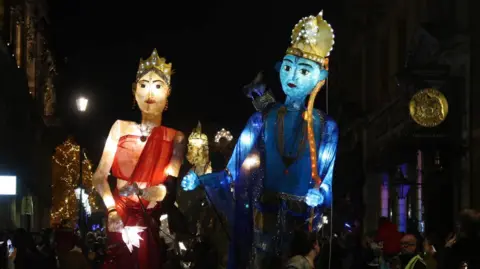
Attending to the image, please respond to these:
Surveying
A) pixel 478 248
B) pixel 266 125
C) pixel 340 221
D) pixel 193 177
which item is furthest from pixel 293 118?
pixel 340 221

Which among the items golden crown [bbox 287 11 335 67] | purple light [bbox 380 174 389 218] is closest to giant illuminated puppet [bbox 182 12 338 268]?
golden crown [bbox 287 11 335 67]

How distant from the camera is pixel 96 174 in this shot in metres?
12.7

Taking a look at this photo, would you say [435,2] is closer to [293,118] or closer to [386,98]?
[386,98]

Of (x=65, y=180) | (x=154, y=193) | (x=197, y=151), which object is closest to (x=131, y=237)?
(x=154, y=193)

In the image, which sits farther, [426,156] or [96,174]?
[426,156]

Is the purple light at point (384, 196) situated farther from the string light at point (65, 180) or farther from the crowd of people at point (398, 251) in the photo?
the crowd of people at point (398, 251)

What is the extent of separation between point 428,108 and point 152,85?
46.1 ft

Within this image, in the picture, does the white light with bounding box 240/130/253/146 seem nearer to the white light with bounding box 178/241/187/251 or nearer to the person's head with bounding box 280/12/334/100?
the person's head with bounding box 280/12/334/100

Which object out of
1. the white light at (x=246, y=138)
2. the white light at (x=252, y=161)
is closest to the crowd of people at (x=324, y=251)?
the white light at (x=252, y=161)

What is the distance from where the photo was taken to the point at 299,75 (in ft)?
36.0

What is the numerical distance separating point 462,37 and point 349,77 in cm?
2385

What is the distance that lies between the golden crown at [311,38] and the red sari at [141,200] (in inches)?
103

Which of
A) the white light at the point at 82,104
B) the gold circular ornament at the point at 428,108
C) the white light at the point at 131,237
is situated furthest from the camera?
the gold circular ornament at the point at 428,108

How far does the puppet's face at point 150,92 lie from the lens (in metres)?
12.8
